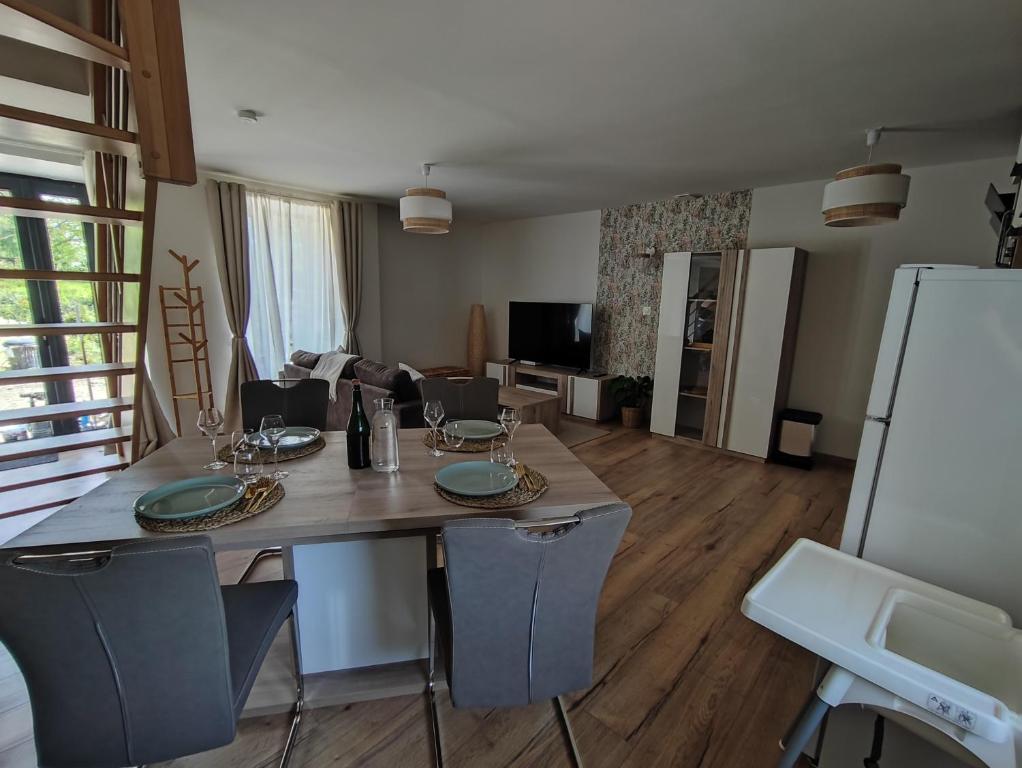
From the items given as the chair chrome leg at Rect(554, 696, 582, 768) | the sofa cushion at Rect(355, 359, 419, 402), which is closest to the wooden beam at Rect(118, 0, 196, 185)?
the sofa cushion at Rect(355, 359, 419, 402)

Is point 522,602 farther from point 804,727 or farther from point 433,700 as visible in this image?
point 433,700

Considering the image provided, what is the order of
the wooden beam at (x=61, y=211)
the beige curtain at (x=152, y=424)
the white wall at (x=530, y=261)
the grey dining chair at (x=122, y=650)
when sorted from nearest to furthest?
the grey dining chair at (x=122, y=650)
the wooden beam at (x=61, y=211)
the beige curtain at (x=152, y=424)
the white wall at (x=530, y=261)

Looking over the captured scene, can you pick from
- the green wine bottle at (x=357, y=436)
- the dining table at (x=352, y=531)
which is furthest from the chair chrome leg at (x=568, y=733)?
the green wine bottle at (x=357, y=436)

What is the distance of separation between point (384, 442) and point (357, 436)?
11 centimetres

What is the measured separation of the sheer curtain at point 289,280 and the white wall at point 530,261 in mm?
2030

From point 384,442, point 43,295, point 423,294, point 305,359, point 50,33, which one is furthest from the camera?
point 423,294

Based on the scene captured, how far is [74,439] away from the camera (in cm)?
189

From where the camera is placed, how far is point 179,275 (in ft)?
13.6

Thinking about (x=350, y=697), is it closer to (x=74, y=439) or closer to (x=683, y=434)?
(x=74, y=439)

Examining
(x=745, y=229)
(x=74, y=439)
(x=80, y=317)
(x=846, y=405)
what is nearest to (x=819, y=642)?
(x=74, y=439)

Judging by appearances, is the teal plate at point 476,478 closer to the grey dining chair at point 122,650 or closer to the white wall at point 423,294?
the grey dining chair at point 122,650

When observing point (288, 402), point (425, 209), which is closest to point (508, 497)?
point (288, 402)

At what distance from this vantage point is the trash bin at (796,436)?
12.5 ft

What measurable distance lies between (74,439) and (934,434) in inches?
125
